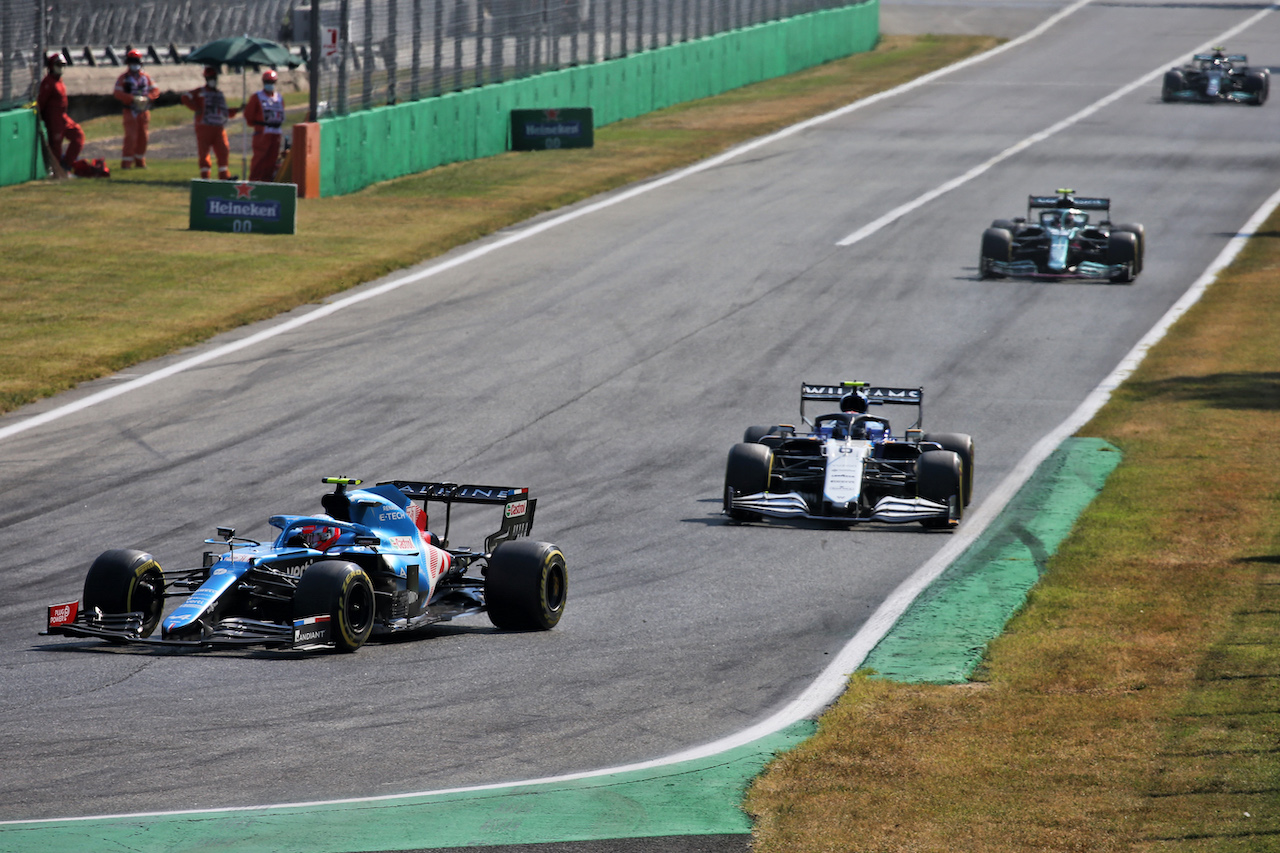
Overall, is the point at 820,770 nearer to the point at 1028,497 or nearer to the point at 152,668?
the point at 152,668

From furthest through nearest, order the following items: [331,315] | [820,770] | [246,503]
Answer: [331,315] < [246,503] < [820,770]

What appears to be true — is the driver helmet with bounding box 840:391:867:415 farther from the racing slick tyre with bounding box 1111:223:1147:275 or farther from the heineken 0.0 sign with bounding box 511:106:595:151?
the heineken 0.0 sign with bounding box 511:106:595:151

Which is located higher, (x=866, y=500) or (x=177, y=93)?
(x=177, y=93)

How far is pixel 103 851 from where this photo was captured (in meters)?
8.08

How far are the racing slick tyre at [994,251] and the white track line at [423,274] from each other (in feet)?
27.4

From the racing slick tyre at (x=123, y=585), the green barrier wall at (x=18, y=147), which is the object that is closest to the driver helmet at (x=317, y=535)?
the racing slick tyre at (x=123, y=585)

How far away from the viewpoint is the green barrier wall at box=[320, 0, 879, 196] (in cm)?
3584

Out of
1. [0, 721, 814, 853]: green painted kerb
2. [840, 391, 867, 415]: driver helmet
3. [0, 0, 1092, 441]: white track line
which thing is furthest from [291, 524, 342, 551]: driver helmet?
[0, 0, 1092, 441]: white track line

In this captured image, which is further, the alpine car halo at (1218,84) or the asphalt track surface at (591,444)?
the alpine car halo at (1218,84)

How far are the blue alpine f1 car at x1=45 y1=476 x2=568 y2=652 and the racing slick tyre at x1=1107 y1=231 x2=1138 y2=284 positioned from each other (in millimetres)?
18961

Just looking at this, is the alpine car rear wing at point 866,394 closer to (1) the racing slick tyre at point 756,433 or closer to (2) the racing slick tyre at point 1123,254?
(1) the racing slick tyre at point 756,433

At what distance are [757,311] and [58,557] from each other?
1463 cm

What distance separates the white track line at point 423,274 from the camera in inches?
819

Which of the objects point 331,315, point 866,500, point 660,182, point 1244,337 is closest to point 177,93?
→ point 660,182
